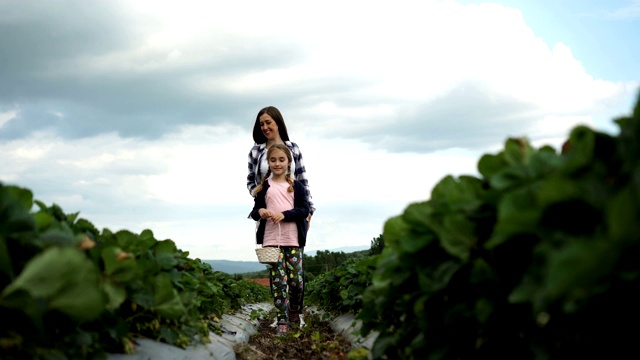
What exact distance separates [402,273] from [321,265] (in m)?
26.0

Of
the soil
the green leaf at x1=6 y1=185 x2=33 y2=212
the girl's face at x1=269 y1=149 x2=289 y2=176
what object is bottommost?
the soil

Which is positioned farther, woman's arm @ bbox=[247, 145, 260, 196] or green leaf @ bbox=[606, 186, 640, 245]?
woman's arm @ bbox=[247, 145, 260, 196]

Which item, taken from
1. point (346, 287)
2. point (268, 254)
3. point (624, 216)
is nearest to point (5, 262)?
point (624, 216)

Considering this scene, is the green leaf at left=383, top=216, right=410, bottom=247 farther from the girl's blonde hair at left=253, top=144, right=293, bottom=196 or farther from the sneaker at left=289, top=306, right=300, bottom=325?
the sneaker at left=289, top=306, right=300, bottom=325

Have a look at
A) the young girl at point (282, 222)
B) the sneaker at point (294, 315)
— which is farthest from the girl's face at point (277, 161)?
the sneaker at point (294, 315)

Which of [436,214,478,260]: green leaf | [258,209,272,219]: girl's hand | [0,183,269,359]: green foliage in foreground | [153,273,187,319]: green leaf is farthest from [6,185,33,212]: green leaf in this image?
[258,209,272,219]: girl's hand

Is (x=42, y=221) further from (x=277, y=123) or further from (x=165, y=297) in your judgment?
(x=277, y=123)

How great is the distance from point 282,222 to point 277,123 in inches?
56.7

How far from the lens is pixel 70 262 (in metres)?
2.16

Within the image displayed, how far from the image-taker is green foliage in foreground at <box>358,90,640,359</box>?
5.32ft

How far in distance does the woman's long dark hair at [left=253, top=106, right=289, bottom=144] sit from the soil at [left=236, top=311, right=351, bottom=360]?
2494 mm

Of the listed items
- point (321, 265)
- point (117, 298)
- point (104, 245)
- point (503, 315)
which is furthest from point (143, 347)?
point (321, 265)

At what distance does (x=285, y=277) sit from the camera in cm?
775

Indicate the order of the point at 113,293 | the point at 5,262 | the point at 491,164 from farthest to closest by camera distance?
the point at 113,293
the point at 491,164
the point at 5,262
